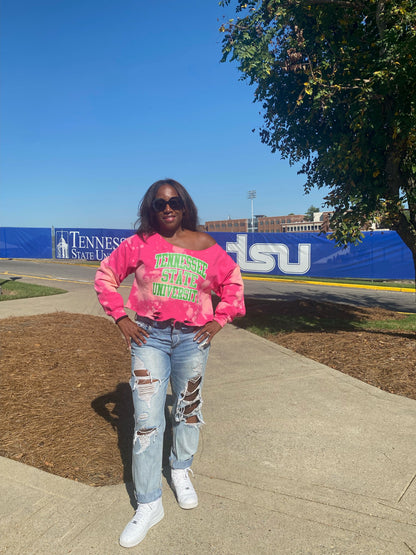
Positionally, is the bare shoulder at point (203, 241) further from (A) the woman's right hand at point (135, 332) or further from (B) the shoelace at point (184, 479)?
(B) the shoelace at point (184, 479)

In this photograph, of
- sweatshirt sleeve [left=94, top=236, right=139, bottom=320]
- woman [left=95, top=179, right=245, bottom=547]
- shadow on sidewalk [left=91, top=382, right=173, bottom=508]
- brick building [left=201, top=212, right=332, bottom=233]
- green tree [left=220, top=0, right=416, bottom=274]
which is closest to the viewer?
→ woman [left=95, top=179, right=245, bottom=547]

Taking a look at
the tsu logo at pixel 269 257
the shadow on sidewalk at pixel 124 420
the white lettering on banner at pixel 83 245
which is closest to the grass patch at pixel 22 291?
the shadow on sidewalk at pixel 124 420

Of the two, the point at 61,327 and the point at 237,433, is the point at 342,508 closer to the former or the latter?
the point at 237,433

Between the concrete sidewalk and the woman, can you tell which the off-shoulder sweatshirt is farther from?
the concrete sidewalk

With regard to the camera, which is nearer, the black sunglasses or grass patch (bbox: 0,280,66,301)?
the black sunglasses

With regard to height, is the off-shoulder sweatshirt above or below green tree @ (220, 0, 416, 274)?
below

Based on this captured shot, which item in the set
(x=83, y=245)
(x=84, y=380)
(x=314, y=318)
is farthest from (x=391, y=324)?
(x=83, y=245)

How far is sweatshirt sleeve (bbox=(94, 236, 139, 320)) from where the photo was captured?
2.46m

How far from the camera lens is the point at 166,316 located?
237cm

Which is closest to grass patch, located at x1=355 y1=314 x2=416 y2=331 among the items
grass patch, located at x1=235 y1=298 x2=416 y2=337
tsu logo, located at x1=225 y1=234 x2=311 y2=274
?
grass patch, located at x1=235 y1=298 x2=416 y2=337

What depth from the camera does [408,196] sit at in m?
5.55

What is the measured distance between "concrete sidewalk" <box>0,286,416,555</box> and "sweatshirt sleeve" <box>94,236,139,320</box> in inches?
45.8

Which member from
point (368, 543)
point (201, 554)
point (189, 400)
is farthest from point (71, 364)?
point (368, 543)

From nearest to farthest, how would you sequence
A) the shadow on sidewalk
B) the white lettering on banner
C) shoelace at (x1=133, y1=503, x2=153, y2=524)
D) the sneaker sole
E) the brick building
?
the sneaker sole
shoelace at (x1=133, y1=503, x2=153, y2=524)
the shadow on sidewalk
the white lettering on banner
the brick building
